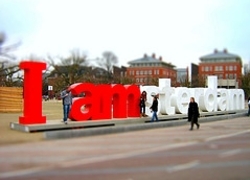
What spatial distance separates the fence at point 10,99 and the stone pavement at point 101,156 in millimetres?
17844

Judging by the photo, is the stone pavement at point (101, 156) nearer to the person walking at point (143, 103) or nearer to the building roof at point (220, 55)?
the building roof at point (220, 55)

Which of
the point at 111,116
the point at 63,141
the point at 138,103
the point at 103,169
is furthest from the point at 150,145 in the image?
the point at 138,103

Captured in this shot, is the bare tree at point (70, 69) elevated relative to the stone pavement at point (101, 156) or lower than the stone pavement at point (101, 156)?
elevated

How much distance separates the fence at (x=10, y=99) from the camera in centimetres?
3133

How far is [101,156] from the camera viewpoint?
10945 millimetres

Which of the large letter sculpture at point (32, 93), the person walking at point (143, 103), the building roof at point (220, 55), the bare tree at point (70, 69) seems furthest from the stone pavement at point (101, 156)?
the bare tree at point (70, 69)

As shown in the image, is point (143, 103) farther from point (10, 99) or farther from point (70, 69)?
point (70, 69)

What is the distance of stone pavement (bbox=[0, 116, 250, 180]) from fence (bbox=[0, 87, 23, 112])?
17.8 m

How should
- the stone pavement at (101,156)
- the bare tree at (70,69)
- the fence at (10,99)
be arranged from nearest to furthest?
1. the stone pavement at (101,156)
2. the fence at (10,99)
3. the bare tree at (70,69)

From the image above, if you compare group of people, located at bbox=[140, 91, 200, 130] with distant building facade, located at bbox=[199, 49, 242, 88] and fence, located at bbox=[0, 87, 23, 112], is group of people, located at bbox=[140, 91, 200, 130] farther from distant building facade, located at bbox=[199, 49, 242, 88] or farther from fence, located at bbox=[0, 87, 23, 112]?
fence, located at bbox=[0, 87, 23, 112]

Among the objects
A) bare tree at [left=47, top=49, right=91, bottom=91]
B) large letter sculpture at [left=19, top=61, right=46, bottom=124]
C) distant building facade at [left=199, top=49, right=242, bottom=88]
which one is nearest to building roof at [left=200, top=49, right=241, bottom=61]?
distant building facade at [left=199, top=49, right=242, bottom=88]

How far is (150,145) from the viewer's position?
522 inches

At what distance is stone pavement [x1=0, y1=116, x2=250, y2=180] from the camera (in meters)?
8.60

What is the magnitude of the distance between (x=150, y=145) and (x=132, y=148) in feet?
3.24
